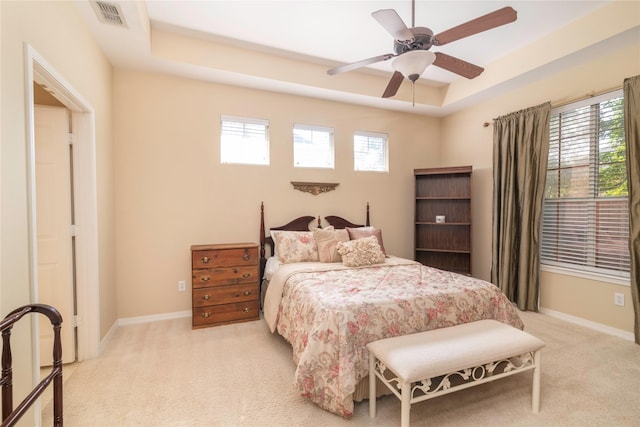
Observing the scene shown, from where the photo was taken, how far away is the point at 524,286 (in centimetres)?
355

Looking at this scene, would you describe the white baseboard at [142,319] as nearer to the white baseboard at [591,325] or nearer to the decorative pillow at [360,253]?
the decorative pillow at [360,253]

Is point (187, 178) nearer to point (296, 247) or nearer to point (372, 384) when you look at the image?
point (296, 247)

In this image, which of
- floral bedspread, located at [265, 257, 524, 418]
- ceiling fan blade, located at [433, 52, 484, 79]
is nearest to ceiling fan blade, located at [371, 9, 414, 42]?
ceiling fan blade, located at [433, 52, 484, 79]

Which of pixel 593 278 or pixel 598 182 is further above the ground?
pixel 598 182

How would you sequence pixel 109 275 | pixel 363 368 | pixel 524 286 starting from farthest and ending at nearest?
pixel 524 286, pixel 109 275, pixel 363 368

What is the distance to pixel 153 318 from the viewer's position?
3.32 m

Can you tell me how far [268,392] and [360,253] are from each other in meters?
1.61

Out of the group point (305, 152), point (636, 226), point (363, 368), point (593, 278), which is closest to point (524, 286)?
point (593, 278)

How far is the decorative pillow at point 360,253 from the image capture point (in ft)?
10.3

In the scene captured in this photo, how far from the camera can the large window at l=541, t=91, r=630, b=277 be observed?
2902 millimetres

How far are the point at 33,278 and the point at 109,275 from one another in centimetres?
158

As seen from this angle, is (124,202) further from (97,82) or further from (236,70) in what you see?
(236,70)

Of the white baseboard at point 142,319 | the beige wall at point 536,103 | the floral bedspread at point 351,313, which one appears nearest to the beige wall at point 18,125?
the floral bedspread at point 351,313

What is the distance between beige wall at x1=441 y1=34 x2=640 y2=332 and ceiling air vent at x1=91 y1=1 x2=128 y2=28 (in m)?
4.33
